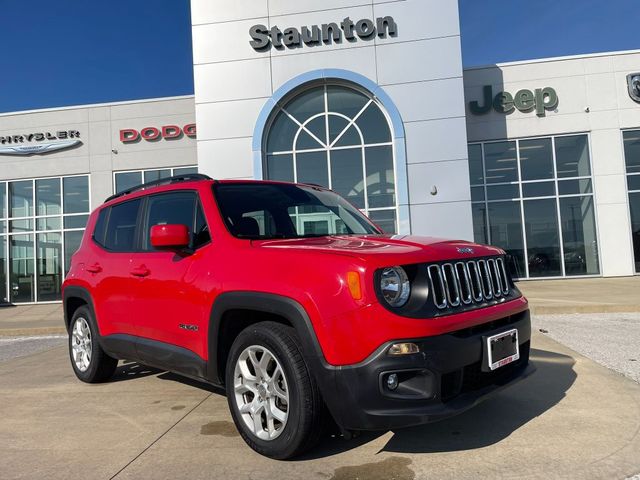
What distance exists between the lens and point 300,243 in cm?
323

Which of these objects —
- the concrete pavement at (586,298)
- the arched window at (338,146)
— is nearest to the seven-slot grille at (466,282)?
the concrete pavement at (586,298)

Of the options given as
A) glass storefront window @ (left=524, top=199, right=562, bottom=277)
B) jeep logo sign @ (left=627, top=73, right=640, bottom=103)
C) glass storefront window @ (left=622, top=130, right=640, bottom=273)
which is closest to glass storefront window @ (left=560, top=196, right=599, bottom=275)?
glass storefront window @ (left=524, top=199, right=562, bottom=277)

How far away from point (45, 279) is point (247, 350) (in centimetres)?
1795

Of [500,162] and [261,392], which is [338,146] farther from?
[261,392]

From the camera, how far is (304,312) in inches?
106

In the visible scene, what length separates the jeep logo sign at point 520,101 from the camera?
635 inches

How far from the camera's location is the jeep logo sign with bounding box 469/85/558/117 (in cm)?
1614

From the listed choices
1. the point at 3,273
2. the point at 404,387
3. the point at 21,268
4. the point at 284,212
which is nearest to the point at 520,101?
the point at 284,212

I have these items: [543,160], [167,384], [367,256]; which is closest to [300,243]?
[367,256]

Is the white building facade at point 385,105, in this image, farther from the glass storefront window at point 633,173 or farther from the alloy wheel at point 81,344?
the alloy wheel at point 81,344

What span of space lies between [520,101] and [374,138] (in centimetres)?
576

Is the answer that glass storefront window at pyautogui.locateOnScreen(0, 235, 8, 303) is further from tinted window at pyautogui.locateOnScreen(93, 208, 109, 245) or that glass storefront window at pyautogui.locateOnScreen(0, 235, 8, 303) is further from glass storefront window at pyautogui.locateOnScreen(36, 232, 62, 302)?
tinted window at pyautogui.locateOnScreen(93, 208, 109, 245)

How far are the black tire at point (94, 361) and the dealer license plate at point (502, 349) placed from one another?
366 cm

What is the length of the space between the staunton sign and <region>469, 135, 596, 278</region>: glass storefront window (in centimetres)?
542
